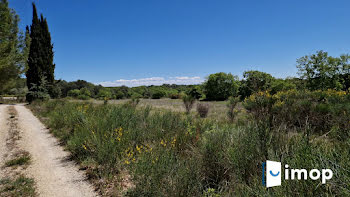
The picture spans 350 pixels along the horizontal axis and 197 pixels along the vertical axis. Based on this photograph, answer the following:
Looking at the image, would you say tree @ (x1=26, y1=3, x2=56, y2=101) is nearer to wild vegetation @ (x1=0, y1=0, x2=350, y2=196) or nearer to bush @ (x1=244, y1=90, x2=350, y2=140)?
wild vegetation @ (x1=0, y1=0, x2=350, y2=196)

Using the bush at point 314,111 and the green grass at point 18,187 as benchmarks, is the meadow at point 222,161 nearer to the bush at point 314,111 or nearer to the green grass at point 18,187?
the green grass at point 18,187

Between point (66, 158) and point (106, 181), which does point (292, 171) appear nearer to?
point (106, 181)

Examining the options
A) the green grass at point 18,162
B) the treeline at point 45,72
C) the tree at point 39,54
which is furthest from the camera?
the tree at point 39,54

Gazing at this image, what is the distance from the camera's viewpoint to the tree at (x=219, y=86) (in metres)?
43.8

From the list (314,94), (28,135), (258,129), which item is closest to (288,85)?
(314,94)

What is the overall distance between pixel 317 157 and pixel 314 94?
9384mm

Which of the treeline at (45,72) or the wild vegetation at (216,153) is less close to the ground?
the treeline at (45,72)

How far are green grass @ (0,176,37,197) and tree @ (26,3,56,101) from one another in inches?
874

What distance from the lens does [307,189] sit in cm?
165

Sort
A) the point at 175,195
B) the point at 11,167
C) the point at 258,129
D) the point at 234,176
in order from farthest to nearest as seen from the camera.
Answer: the point at 11,167, the point at 258,129, the point at 234,176, the point at 175,195

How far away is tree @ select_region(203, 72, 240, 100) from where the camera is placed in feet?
144

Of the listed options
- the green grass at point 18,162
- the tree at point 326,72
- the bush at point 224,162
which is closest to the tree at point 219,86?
the tree at point 326,72

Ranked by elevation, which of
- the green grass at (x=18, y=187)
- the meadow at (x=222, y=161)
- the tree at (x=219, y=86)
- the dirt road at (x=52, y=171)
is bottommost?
the dirt road at (x=52, y=171)

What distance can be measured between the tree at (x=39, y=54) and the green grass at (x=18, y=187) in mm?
22207
